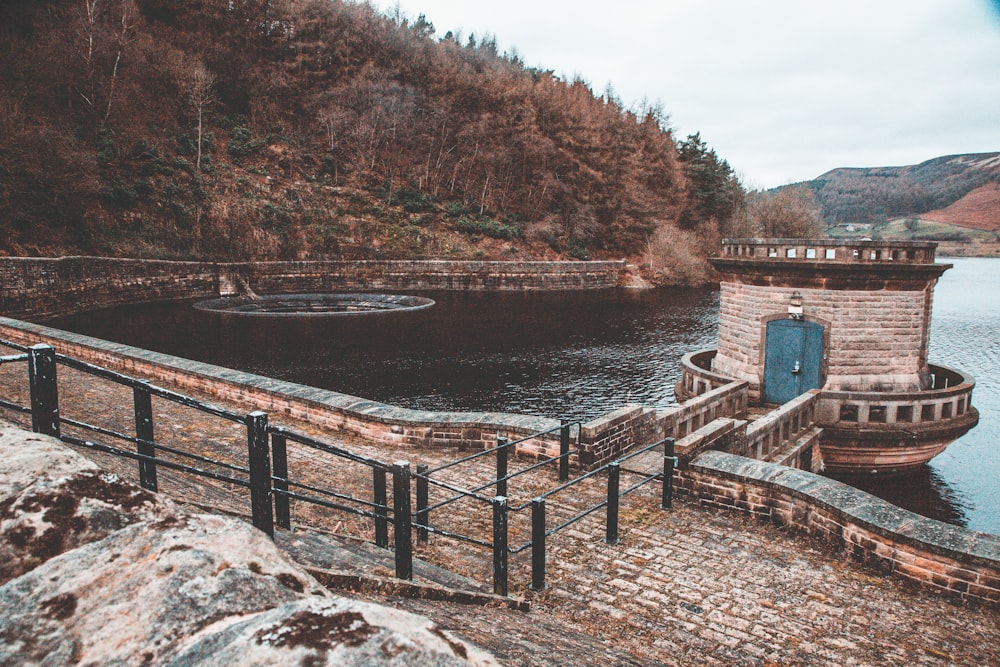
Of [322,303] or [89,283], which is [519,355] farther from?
[89,283]

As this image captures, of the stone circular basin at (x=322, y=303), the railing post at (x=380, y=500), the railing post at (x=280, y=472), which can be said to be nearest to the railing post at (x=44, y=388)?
the railing post at (x=280, y=472)

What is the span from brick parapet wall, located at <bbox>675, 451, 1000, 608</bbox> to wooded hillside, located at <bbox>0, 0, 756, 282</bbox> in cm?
3297

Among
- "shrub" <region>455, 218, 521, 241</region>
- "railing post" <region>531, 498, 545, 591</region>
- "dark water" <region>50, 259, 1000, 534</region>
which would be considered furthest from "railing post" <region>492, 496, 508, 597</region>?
"shrub" <region>455, 218, 521, 241</region>

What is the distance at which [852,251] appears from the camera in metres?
12.8

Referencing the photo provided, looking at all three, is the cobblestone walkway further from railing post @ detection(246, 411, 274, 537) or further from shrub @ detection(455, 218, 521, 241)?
shrub @ detection(455, 218, 521, 241)

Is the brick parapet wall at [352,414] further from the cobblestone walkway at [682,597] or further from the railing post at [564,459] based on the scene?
the cobblestone walkway at [682,597]

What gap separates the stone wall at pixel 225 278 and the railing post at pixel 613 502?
26859mm

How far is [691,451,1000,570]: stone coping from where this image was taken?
511 cm

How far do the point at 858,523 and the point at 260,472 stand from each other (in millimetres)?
4988

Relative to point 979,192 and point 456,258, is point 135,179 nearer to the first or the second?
point 456,258

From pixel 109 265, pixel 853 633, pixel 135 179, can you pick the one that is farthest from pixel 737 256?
pixel 135 179

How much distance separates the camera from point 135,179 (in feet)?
123

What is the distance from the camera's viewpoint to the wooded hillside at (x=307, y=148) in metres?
35.6

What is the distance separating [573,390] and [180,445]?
1172 cm
